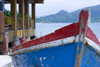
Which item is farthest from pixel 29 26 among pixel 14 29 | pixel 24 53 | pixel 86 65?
pixel 86 65

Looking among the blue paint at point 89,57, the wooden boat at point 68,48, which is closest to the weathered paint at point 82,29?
the wooden boat at point 68,48

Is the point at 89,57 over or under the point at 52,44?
under

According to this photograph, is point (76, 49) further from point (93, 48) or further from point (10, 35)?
point (10, 35)

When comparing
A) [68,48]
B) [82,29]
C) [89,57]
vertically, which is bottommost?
[89,57]

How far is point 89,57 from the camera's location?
9.96 ft

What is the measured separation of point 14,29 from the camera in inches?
359

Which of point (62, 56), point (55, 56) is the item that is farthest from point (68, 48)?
point (55, 56)

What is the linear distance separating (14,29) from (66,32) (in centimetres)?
681

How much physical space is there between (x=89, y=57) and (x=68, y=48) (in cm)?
55

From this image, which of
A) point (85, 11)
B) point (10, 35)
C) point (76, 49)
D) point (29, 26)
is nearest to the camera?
point (85, 11)

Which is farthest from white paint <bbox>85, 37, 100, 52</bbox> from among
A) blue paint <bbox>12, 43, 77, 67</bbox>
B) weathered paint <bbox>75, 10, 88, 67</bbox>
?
blue paint <bbox>12, 43, 77, 67</bbox>

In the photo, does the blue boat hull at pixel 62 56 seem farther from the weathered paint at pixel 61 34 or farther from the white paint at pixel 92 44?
the weathered paint at pixel 61 34

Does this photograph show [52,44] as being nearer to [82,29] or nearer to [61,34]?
[61,34]

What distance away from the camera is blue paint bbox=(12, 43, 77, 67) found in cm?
283
